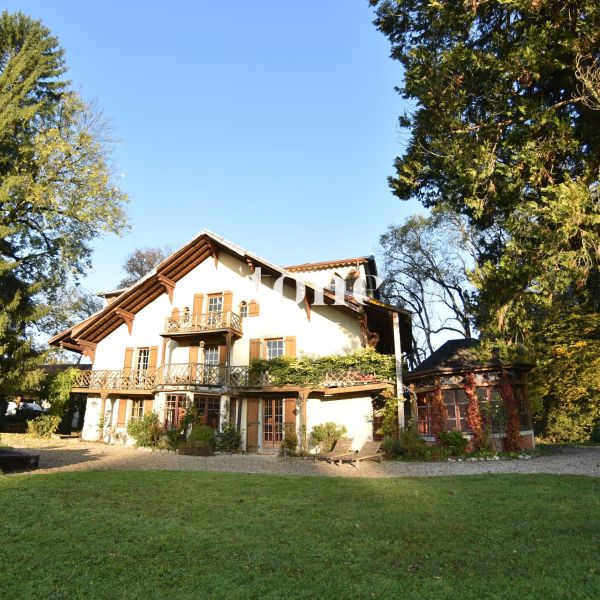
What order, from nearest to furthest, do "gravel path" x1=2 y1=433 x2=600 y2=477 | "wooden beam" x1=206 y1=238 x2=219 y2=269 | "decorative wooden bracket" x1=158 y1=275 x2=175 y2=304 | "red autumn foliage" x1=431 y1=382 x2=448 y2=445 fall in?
"gravel path" x1=2 y1=433 x2=600 y2=477 < "red autumn foliage" x1=431 y1=382 x2=448 y2=445 < "wooden beam" x1=206 y1=238 x2=219 y2=269 < "decorative wooden bracket" x1=158 y1=275 x2=175 y2=304

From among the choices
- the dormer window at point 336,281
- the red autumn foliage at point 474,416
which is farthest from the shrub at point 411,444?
the dormer window at point 336,281

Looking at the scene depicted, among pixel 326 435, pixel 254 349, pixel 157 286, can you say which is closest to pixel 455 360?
pixel 326 435

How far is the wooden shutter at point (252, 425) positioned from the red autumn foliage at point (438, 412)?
7.20m

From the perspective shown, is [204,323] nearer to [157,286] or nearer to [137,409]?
[157,286]

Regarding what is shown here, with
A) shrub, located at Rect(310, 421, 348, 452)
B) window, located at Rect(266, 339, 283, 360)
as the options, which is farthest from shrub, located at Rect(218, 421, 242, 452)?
window, located at Rect(266, 339, 283, 360)

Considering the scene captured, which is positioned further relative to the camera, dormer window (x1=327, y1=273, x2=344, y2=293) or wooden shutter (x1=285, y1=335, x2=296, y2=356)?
dormer window (x1=327, y1=273, x2=344, y2=293)

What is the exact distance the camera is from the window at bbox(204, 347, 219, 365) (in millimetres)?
19875

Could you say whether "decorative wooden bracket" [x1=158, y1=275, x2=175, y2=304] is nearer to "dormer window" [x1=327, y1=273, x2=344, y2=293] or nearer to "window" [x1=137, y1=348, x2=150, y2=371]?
"window" [x1=137, y1=348, x2=150, y2=371]

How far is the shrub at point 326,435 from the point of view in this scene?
16734 mm

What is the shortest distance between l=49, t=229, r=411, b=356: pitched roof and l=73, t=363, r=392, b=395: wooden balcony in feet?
6.71

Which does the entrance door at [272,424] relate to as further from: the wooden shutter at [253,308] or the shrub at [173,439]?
the wooden shutter at [253,308]

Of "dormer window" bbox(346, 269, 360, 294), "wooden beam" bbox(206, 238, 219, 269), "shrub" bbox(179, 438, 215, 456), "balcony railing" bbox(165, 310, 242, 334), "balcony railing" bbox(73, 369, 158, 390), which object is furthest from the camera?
"dormer window" bbox(346, 269, 360, 294)

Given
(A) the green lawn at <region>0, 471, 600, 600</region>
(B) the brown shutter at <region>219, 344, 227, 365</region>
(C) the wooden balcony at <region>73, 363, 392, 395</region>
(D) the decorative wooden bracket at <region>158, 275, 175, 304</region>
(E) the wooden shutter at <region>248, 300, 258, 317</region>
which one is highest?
(D) the decorative wooden bracket at <region>158, 275, 175, 304</region>

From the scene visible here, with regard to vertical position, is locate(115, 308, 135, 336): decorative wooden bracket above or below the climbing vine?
above
